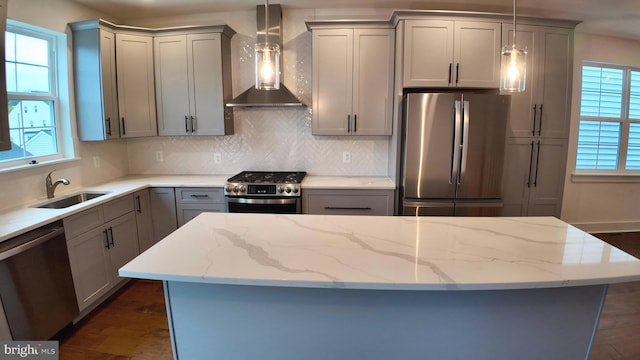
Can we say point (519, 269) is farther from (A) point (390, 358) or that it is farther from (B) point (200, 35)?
(B) point (200, 35)

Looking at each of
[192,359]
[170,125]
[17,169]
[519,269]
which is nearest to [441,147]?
[519,269]

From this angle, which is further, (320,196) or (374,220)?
(320,196)

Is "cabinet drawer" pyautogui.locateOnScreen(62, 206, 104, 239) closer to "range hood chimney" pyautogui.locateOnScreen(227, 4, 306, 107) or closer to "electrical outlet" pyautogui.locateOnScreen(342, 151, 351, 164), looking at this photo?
"range hood chimney" pyautogui.locateOnScreen(227, 4, 306, 107)

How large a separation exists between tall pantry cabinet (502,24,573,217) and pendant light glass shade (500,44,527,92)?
1713 mm

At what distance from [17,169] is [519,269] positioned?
3.34m

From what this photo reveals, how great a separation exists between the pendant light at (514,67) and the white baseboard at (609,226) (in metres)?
3.68

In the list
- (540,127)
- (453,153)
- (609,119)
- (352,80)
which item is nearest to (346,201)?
(453,153)

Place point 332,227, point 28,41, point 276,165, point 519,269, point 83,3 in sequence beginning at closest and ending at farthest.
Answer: point 519,269, point 332,227, point 28,41, point 83,3, point 276,165

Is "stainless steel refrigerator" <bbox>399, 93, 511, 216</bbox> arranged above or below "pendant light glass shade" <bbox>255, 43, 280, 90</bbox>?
below

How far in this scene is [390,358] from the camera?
1452mm

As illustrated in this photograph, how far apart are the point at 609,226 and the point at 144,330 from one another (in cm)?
549

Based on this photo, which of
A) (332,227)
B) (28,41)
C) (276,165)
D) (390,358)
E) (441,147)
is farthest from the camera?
(276,165)

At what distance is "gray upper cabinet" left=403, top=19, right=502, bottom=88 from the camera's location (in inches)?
120

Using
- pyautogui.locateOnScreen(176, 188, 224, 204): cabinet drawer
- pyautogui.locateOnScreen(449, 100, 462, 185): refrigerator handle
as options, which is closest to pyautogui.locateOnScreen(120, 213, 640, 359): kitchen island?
pyautogui.locateOnScreen(449, 100, 462, 185): refrigerator handle
